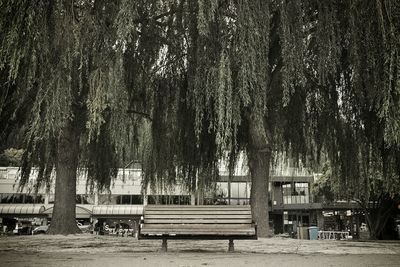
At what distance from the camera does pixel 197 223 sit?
8.05m

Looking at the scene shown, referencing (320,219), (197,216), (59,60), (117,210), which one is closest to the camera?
(197,216)

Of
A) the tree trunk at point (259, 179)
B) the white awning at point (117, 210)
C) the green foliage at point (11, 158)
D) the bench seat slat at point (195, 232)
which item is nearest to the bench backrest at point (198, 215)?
the bench seat slat at point (195, 232)

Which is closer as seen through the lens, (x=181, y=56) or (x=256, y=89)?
(x=256, y=89)

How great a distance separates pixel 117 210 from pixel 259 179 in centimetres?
4096

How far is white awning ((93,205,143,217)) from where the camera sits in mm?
50250

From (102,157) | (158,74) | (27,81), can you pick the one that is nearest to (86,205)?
(102,157)

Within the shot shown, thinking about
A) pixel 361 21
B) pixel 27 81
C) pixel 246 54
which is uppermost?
pixel 361 21

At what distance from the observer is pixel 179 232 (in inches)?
308

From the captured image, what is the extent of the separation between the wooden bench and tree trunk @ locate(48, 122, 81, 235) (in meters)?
6.04

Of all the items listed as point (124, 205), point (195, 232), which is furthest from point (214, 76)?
point (124, 205)

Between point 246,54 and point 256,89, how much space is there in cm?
77

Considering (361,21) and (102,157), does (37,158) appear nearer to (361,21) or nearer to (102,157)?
(102,157)

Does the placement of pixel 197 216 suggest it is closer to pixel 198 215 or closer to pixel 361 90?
pixel 198 215

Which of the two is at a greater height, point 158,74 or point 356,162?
point 158,74
